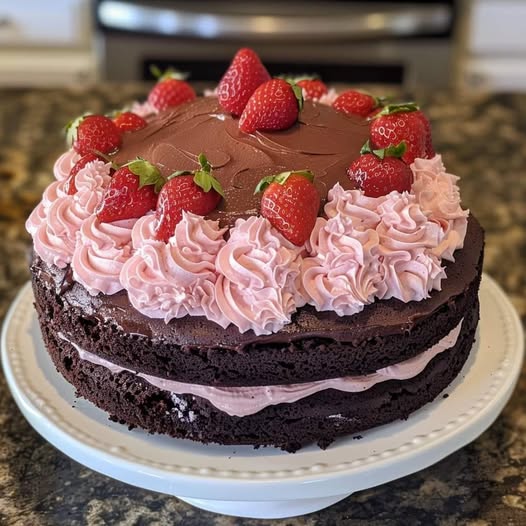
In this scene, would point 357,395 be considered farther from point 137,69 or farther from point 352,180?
point 137,69

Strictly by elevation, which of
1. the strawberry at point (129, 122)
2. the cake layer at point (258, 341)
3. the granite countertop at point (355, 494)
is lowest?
the granite countertop at point (355, 494)

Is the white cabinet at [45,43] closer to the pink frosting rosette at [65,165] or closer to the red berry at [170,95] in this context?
the red berry at [170,95]

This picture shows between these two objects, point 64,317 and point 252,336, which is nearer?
point 252,336

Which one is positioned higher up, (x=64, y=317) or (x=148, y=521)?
(x=64, y=317)

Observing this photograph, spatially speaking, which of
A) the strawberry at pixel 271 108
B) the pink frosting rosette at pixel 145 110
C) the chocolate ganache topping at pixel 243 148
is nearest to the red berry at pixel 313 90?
the chocolate ganache topping at pixel 243 148

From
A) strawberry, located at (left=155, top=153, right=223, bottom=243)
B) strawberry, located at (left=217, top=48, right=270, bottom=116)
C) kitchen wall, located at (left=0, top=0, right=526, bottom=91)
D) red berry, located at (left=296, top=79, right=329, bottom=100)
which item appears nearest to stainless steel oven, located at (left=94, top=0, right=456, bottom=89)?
kitchen wall, located at (left=0, top=0, right=526, bottom=91)

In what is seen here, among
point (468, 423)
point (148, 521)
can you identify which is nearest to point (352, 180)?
point (468, 423)

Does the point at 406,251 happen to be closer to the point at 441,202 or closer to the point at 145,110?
the point at 441,202
